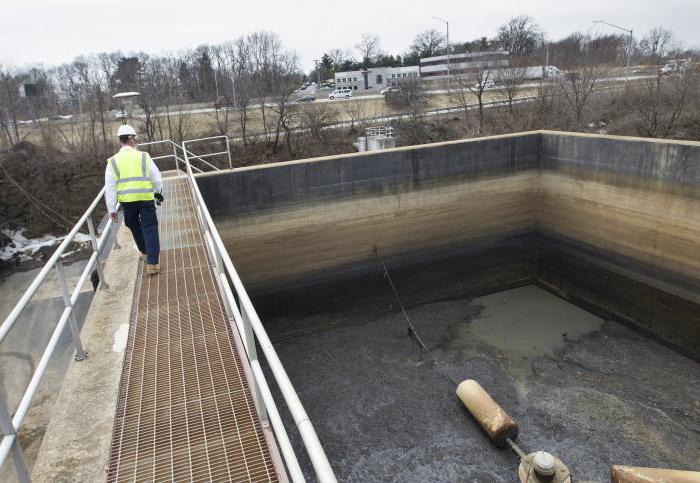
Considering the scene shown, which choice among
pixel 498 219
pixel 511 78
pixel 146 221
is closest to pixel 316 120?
pixel 511 78

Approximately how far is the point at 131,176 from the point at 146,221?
483mm

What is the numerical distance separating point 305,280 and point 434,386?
13.4 feet

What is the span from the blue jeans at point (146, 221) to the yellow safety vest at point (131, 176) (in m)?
0.09

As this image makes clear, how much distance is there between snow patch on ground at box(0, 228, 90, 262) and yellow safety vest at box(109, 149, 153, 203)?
15.0m

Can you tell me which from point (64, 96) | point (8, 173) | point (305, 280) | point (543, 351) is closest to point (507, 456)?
point (543, 351)

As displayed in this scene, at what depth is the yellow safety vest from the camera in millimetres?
4977

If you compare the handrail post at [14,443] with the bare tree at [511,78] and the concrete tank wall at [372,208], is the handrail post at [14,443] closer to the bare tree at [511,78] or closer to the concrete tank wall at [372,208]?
the concrete tank wall at [372,208]

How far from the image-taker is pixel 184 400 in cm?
336

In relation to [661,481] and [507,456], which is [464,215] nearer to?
[507,456]

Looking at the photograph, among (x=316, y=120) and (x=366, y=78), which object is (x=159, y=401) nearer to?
(x=316, y=120)

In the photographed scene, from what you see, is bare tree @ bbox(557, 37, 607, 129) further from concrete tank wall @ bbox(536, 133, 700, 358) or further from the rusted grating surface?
the rusted grating surface

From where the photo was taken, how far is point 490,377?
9711 millimetres

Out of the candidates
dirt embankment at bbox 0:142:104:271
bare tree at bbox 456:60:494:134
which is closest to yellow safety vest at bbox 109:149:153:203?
dirt embankment at bbox 0:142:104:271

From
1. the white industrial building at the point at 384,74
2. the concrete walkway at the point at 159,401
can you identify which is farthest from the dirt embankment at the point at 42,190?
the white industrial building at the point at 384,74
